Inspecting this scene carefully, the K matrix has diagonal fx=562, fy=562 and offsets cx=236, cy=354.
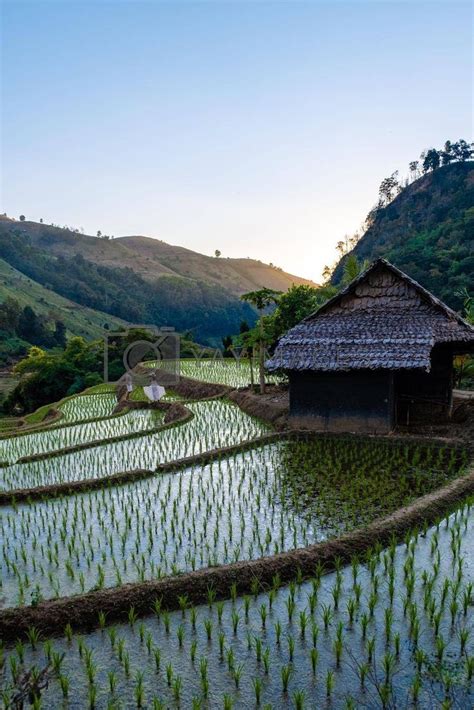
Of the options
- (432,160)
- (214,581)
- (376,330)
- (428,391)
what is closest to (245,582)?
(214,581)

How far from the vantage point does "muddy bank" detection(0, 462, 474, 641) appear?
14.6 feet

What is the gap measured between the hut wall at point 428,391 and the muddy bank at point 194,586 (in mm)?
6598

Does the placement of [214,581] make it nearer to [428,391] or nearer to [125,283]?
[428,391]

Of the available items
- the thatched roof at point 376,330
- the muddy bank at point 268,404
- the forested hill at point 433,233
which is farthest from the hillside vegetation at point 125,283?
the thatched roof at point 376,330

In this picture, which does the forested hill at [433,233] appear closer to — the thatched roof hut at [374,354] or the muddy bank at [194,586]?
the thatched roof hut at [374,354]

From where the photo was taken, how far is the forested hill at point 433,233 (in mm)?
40281

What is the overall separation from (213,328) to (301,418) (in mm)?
103143

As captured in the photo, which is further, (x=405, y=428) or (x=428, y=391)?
(x=428, y=391)

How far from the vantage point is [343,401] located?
11656mm

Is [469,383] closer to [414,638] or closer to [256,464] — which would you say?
[256,464]

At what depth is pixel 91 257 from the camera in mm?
153250

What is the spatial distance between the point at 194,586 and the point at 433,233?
52116 millimetres

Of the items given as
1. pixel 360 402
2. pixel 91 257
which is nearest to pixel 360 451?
pixel 360 402

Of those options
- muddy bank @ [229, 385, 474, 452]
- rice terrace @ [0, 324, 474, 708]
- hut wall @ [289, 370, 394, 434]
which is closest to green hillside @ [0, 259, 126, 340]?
muddy bank @ [229, 385, 474, 452]
